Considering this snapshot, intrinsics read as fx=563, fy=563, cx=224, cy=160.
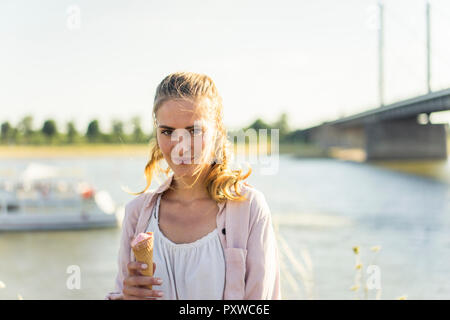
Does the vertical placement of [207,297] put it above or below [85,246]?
above

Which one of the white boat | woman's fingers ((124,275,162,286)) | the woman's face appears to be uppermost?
the woman's face

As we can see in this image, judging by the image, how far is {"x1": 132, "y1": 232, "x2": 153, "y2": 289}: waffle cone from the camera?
1.69m

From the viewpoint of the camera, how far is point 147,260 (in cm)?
171

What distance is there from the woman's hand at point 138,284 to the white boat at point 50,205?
26599mm

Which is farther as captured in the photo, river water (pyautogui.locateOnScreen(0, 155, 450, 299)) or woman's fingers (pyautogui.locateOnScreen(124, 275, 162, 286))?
river water (pyautogui.locateOnScreen(0, 155, 450, 299))

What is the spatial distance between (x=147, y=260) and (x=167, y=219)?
24 cm

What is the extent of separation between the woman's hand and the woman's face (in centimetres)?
34

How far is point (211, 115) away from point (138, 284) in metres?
0.57

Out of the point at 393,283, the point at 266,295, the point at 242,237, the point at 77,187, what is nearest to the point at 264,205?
the point at 242,237

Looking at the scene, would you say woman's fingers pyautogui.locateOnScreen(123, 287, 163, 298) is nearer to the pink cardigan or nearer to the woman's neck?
the pink cardigan

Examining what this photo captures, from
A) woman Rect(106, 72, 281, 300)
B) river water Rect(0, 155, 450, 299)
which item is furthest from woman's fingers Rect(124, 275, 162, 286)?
river water Rect(0, 155, 450, 299)

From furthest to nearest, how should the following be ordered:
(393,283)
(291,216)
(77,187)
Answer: (291,216) < (77,187) < (393,283)

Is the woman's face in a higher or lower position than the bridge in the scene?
lower
